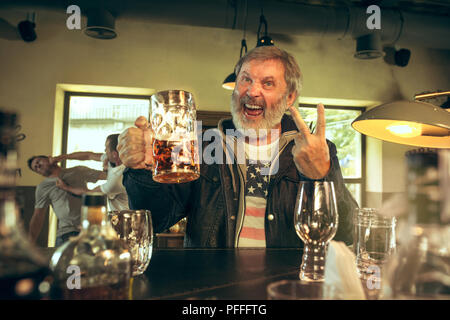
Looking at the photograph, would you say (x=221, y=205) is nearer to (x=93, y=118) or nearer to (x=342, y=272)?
(x=342, y=272)

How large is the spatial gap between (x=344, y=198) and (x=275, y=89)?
778mm

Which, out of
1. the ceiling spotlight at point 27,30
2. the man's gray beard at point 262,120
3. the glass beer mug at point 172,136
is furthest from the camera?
the ceiling spotlight at point 27,30

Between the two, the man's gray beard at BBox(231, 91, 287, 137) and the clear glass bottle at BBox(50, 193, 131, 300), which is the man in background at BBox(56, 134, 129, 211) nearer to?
the man's gray beard at BBox(231, 91, 287, 137)

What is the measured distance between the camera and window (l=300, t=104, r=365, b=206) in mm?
4551

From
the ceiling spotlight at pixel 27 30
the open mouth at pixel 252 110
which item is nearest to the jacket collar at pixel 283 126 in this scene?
the open mouth at pixel 252 110

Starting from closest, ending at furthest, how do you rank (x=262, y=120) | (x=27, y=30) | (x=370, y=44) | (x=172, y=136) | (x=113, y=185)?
(x=172, y=136), (x=262, y=120), (x=113, y=185), (x=370, y=44), (x=27, y=30)

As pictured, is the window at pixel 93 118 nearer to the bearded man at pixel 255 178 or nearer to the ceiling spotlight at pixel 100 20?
the ceiling spotlight at pixel 100 20

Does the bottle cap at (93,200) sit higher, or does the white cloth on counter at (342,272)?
the bottle cap at (93,200)

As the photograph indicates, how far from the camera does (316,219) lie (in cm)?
80

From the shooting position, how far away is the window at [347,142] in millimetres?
4551

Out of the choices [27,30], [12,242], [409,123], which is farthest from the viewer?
[27,30]

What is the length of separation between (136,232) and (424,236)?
59 centimetres

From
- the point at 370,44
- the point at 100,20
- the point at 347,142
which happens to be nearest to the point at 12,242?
the point at 100,20

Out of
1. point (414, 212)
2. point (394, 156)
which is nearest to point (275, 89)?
point (414, 212)
